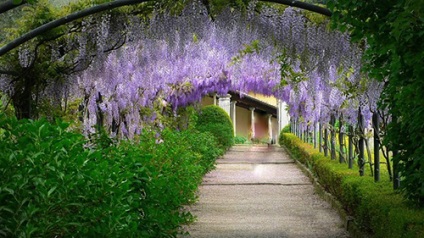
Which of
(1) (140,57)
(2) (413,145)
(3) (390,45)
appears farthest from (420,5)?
(1) (140,57)

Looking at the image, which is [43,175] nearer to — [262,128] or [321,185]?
[321,185]

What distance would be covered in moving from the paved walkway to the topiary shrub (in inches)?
345

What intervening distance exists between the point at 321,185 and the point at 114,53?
5.30m

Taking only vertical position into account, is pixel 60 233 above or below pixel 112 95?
below

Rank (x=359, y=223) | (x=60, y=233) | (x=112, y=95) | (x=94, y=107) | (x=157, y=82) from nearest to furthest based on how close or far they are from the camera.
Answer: (x=60, y=233)
(x=359, y=223)
(x=94, y=107)
(x=112, y=95)
(x=157, y=82)

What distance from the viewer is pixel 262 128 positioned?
4019 centimetres

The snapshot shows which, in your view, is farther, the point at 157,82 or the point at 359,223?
the point at 157,82

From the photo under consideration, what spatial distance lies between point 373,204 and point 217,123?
21.5 m

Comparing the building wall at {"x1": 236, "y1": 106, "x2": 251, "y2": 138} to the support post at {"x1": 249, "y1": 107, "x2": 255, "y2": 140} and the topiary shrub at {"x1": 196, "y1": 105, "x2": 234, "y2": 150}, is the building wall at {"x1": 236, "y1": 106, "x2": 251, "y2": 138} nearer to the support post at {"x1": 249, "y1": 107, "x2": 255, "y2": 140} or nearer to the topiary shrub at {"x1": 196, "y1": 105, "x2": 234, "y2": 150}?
the support post at {"x1": 249, "y1": 107, "x2": 255, "y2": 140}

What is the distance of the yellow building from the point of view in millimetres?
36438

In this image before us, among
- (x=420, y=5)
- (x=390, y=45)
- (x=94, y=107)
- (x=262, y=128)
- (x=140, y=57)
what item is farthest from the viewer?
(x=262, y=128)

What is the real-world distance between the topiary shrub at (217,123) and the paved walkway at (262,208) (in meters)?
8.78

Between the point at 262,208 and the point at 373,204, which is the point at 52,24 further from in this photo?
the point at 262,208

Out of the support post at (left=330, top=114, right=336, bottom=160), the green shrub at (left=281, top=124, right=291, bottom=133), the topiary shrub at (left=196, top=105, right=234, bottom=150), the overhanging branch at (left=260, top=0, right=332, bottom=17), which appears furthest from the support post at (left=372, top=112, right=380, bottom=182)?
the green shrub at (left=281, top=124, right=291, bottom=133)
